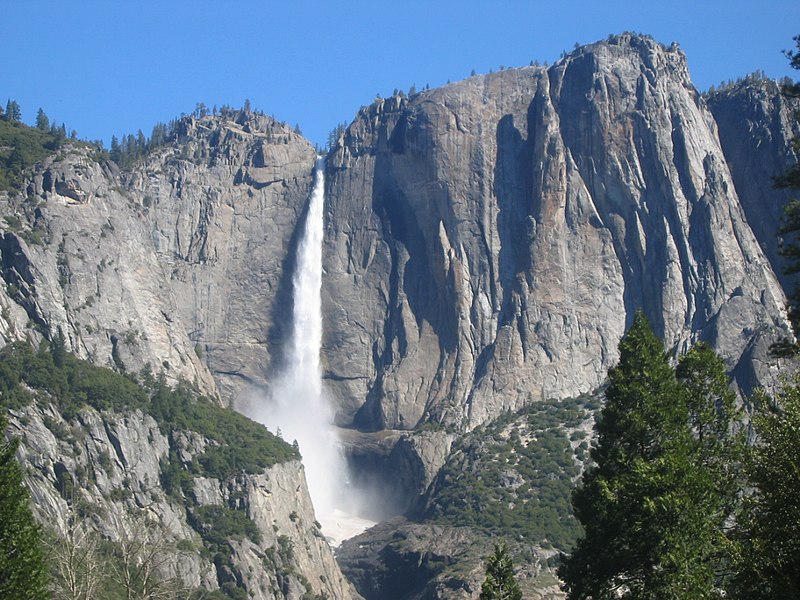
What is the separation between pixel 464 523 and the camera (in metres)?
117

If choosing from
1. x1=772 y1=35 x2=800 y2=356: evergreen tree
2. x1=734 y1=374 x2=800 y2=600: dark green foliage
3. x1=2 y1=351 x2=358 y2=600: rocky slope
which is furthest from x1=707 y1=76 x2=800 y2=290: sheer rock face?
x1=734 y1=374 x2=800 y2=600: dark green foliage

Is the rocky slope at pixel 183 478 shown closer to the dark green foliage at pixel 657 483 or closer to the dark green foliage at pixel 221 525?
the dark green foliage at pixel 221 525

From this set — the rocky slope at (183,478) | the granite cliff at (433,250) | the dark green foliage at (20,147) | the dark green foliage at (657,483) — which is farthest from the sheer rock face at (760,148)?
the dark green foliage at (657,483)

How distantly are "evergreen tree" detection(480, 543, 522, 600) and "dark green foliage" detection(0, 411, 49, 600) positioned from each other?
63.4 ft

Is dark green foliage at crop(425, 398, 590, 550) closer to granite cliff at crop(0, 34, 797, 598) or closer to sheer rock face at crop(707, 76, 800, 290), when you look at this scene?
granite cliff at crop(0, 34, 797, 598)

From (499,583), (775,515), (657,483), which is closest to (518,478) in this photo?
(499,583)

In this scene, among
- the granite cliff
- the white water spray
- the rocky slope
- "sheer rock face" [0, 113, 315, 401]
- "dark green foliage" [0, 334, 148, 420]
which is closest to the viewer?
the rocky slope

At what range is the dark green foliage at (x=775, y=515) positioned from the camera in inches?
1182

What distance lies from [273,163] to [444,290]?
28739 mm

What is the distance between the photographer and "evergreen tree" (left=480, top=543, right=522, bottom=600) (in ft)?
174

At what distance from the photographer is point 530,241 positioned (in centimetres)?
14038

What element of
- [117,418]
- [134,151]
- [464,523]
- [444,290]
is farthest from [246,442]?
[134,151]

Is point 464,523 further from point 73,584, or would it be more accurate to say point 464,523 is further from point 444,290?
point 73,584

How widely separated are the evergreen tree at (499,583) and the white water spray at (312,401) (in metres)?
74.6
